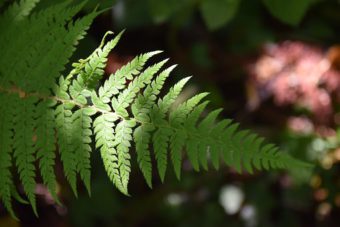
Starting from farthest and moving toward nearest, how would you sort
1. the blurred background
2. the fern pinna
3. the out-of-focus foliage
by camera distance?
the blurred background
the out-of-focus foliage
the fern pinna

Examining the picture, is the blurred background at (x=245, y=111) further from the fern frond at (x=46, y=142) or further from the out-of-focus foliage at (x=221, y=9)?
the fern frond at (x=46, y=142)

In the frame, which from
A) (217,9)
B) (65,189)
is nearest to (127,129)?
(217,9)

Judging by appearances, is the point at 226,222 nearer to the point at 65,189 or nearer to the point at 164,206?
the point at 164,206

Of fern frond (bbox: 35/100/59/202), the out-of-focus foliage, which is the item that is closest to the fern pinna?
fern frond (bbox: 35/100/59/202)

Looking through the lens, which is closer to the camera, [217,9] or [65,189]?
[217,9]

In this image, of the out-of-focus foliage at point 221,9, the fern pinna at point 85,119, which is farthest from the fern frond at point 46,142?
the out-of-focus foliage at point 221,9

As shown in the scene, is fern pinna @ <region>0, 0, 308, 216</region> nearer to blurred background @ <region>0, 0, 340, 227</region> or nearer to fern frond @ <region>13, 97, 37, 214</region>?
fern frond @ <region>13, 97, 37, 214</region>
